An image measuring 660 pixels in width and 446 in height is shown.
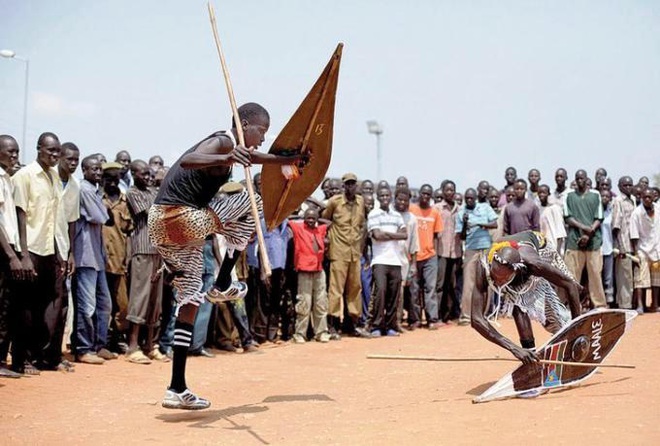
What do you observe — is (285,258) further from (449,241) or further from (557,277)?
(557,277)

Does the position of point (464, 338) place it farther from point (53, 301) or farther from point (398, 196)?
point (53, 301)

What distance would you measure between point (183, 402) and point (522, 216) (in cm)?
821

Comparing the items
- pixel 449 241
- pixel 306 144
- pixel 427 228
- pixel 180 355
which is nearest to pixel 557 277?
pixel 306 144

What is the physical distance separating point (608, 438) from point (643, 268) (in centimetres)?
1004

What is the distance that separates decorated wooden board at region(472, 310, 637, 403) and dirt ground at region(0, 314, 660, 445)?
144mm

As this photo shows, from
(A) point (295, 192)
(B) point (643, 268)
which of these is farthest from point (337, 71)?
(B) point (643, 268)

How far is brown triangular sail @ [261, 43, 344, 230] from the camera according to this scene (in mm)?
6484

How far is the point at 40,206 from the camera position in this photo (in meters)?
8.28

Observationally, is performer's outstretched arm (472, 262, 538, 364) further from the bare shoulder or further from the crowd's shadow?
the bare shoulder

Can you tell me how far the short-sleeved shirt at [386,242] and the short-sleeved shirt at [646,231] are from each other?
468 centimetres

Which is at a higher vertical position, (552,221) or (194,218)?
(552,221)

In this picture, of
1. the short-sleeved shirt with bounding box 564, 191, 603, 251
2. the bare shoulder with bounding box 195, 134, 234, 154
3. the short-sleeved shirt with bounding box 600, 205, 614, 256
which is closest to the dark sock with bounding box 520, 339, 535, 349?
the bare shoulder with bounding box 195, 134, 234, 154

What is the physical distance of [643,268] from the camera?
14.2 meters

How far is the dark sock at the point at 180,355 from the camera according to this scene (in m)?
6.42
